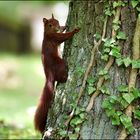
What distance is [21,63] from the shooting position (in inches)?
494

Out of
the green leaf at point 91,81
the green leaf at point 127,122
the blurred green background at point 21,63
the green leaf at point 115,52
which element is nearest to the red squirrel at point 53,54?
the green leaf at point 91,81

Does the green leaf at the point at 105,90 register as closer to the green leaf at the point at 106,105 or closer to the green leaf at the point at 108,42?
the green leaf at the point at 106,105

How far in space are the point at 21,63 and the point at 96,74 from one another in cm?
873

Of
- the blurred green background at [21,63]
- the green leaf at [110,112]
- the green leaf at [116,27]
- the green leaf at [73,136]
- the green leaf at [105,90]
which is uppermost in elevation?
the green leaf at [116,27]

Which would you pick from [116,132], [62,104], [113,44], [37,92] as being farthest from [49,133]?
[37,92]

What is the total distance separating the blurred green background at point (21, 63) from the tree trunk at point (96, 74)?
4.28ft

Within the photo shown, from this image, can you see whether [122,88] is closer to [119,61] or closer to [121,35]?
[119,61]

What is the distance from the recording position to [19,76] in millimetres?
11273

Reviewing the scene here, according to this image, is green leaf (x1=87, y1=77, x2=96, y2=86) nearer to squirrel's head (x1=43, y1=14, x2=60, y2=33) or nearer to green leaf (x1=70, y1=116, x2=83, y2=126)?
green leaf (x1=70, y1=116, x2=83, y2=126)

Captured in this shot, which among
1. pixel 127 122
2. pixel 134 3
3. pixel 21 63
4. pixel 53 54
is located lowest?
pixel 21 63

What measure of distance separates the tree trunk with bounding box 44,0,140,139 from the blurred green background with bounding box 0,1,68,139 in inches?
51.3

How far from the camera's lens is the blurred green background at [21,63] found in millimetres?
6793

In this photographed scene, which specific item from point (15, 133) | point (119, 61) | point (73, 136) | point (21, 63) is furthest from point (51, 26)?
point (21, 63)

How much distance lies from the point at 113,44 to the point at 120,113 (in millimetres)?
487
